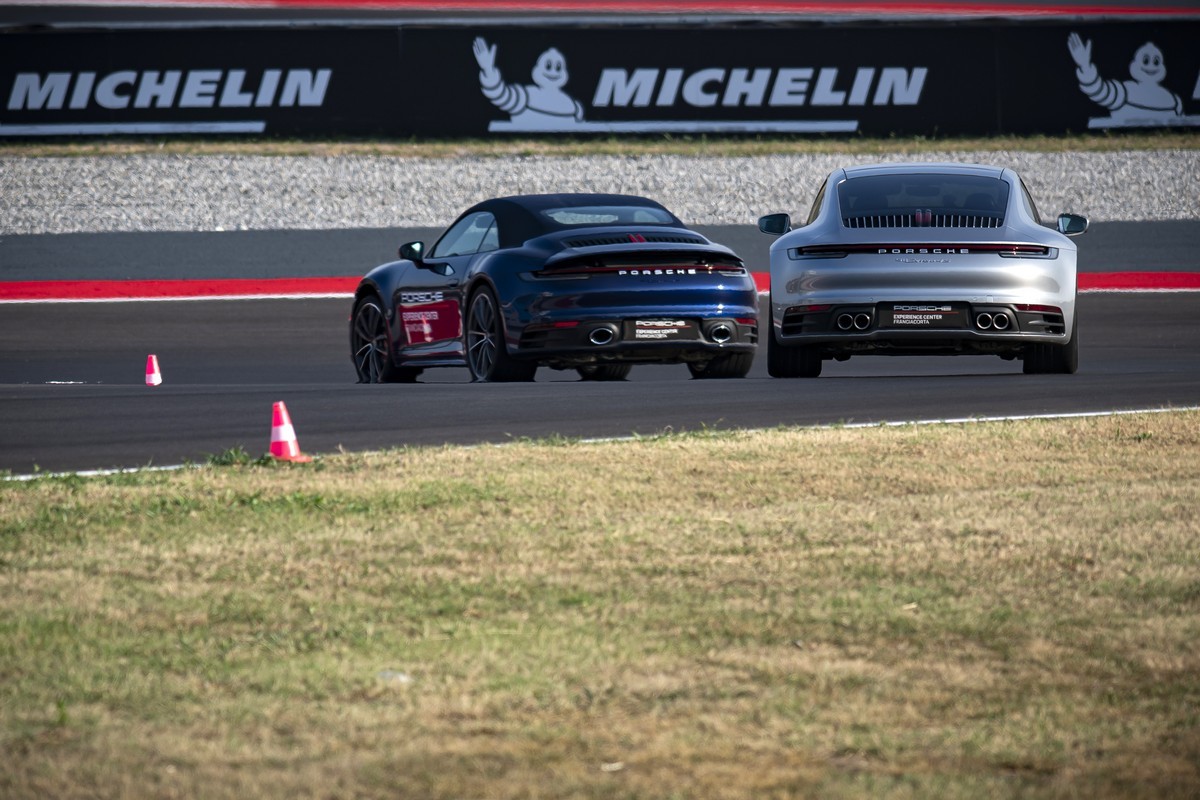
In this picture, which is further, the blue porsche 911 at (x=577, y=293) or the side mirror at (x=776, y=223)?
the side mirror at (x=776, y=223)

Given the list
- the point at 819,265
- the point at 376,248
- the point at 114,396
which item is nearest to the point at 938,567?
the point at 819,265

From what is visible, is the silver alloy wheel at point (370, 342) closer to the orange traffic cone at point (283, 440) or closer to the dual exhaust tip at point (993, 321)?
the dual exhaust tip at point (993, 321)

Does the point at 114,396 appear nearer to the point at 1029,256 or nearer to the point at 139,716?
the point at 1029,256

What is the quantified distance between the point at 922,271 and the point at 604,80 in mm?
17326

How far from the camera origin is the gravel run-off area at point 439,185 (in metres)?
26.8

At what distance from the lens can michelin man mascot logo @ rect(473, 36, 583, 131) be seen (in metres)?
28.0

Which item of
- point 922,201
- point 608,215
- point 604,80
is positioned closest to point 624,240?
point 608,215

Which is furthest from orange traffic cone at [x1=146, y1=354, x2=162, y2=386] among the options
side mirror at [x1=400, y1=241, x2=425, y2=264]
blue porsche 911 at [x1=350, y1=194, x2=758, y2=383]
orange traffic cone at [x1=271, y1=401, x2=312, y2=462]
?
orange traffic cone at [x1=271, y1=401, x2=312, y2=462]

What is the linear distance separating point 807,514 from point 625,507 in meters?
0.74

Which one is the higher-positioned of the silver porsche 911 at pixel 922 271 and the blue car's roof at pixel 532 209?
the blue car's roof at pixel 532 209

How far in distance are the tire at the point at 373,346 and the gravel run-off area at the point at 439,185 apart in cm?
1215

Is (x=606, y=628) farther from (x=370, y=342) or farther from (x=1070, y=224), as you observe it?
(x=370, y=342)

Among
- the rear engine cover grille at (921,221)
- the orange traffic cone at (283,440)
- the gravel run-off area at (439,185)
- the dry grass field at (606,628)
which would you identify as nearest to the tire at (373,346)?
the rear engine cover grille at (921,221)

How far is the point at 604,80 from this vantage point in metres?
28.1
